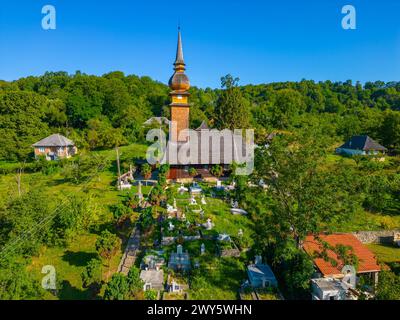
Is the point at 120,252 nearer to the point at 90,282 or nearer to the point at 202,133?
the point at 90,282

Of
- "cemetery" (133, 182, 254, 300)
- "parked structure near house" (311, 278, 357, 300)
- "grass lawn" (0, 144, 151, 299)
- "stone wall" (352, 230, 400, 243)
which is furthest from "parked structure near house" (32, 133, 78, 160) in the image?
"parked structure near house" (311, 278, 357, 300)

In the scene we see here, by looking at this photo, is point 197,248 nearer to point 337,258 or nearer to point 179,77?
point 337,258

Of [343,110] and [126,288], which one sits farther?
[343,110]

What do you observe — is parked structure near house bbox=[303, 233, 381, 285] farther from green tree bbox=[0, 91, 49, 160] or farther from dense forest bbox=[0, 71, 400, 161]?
green tree bbox=[0, 91, 49, 160]

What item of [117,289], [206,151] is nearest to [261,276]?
[117,289]
